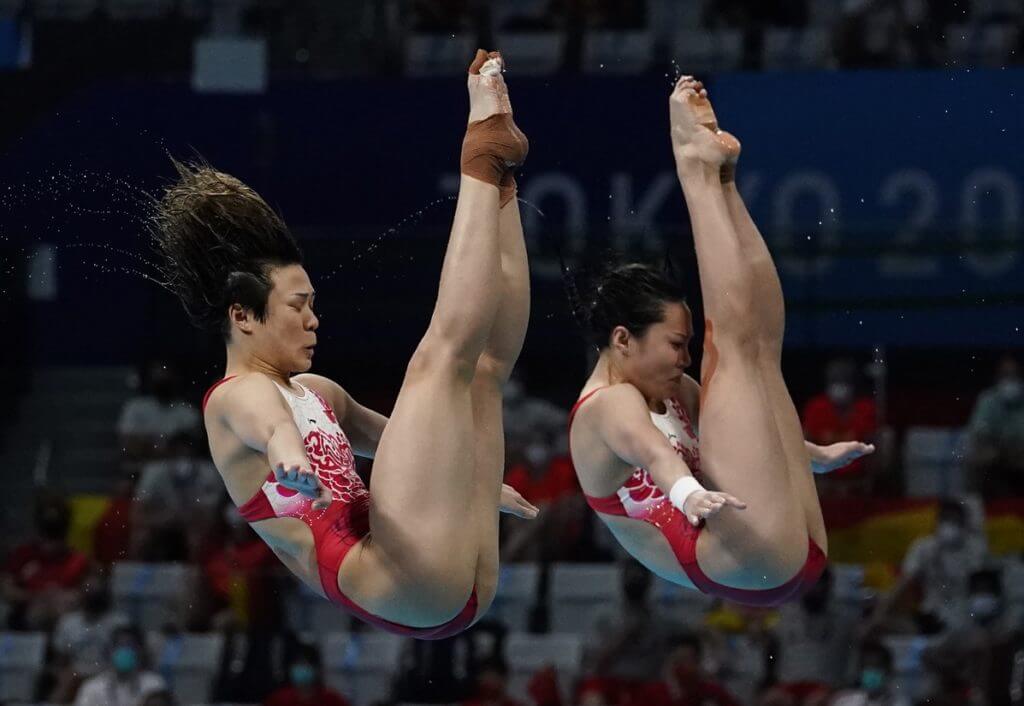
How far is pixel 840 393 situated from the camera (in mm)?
9602

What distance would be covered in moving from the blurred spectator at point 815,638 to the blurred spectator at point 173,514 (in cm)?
329

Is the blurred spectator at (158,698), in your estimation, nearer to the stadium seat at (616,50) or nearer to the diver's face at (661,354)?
the diver's face at (661,354)

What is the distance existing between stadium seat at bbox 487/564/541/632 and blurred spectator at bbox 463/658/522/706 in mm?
590

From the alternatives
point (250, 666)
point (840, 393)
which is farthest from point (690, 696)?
point (250, 666)

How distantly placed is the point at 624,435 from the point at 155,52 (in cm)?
828

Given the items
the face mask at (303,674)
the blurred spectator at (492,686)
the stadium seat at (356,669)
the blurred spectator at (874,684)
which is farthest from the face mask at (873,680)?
the face mask at (303,674)

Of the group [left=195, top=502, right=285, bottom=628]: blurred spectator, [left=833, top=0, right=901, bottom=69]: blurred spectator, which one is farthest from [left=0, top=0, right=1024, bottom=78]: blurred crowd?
[left=195, top=502, right=285, bottom=628]: blurred spectator

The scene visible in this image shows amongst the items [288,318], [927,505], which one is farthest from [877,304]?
[288,318]

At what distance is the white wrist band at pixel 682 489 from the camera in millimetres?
4824

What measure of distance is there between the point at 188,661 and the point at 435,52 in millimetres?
4547

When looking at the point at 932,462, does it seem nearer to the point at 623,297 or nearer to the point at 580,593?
the point at 580,593

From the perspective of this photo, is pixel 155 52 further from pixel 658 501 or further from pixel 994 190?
pixel 658 501

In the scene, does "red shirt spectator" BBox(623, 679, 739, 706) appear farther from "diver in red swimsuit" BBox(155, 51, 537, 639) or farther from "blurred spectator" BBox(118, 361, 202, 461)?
"diver in red swimsuit" BBox(155, 51, 537, 639)

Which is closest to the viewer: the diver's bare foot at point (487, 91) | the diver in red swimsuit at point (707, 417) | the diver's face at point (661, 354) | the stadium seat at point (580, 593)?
the diver's bare foot at point (487, 91)
